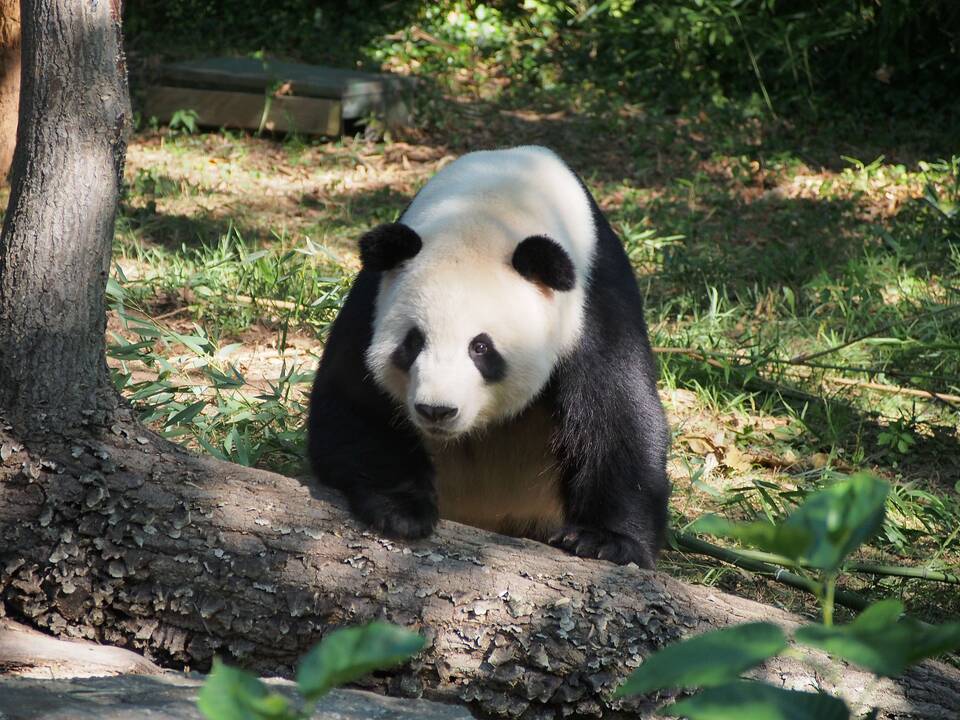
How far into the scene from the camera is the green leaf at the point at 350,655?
1.03 m

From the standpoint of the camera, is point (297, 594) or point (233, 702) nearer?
point (233, 702)

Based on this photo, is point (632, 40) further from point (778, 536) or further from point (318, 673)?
point (318, 673)

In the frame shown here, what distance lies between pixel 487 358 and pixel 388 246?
1.46ft

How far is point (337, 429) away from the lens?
3.40m

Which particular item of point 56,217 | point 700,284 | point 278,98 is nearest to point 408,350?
point 56,217

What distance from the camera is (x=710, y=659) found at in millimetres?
1065

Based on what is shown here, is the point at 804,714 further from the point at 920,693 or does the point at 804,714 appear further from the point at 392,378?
the point at 392,378

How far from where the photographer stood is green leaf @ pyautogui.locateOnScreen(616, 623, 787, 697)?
3.41 ft

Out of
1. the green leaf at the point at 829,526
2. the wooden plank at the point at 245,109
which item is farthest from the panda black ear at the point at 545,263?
the wooden plank at the point at 245,109

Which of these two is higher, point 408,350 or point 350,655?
point 350,655

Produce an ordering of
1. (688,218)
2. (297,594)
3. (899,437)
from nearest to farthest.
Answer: (297,594)
(899,437)
(688,218)

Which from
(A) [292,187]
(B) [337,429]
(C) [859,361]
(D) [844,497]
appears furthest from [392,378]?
(A) [292,187]

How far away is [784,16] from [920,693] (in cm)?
814

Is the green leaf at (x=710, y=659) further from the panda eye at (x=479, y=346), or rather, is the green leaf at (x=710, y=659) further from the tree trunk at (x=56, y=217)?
the tree trunk at (x=56, y=217)
